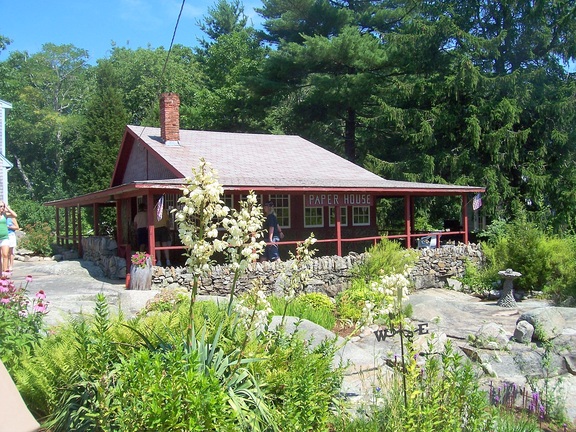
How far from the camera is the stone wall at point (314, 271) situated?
1344cm

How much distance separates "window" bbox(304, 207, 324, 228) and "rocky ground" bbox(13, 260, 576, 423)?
504cm

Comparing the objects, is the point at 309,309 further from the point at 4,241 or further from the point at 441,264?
the point at 441,264

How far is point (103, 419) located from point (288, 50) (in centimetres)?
2905

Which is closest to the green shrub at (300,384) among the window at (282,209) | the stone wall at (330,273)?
the stone wall at (330,273)

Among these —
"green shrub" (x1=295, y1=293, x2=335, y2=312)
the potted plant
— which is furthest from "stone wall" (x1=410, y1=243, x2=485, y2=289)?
the potted plant

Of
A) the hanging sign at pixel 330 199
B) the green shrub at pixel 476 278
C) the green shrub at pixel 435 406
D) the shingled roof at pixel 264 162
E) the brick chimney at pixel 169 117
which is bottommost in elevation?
the green shrub at pixel 476 278

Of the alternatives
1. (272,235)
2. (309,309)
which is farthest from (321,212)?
(309,309)

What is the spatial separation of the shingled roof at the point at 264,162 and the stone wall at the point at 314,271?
225 centimetres

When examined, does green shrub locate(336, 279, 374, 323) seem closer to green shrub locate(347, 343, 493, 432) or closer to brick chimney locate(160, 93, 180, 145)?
green shrub locate(347, 343, 493, 432)

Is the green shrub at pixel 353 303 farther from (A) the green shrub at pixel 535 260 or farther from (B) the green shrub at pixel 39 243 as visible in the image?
(B) the green shrub at pixel 39 243

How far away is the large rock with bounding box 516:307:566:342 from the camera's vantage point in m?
8.87

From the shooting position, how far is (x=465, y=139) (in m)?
27.7

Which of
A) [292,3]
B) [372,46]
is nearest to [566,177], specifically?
[372,46]

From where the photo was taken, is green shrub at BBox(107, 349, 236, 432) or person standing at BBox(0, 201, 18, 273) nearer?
green shrub at BBox(107, 349, 236, 432)
